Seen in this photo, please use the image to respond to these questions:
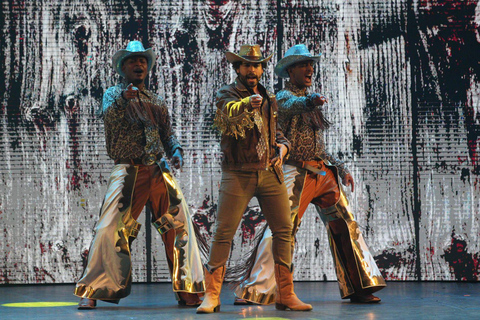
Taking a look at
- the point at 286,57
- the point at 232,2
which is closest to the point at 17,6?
the point at 232,2

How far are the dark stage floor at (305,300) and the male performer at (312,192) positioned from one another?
162 mm

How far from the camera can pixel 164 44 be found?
586 cm

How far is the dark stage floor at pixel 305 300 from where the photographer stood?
12.5 feet

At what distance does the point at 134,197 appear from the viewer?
447 centimetres

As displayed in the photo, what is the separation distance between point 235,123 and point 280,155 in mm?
365

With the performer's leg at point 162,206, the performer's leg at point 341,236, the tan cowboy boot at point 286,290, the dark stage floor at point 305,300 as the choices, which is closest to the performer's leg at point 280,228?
the tan cowboy boot at point 286,290

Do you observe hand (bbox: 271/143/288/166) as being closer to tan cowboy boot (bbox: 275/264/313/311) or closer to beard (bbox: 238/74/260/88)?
beard (bbox: 238/74/260/88)

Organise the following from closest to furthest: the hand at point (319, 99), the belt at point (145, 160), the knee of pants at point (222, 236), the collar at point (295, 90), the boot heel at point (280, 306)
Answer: the knee of pants at point (222, 236) < the boot heel at point (280, 306) < the hand at point (319, 99) < the belt at point (145, 160) < the collar at point (295, 90)

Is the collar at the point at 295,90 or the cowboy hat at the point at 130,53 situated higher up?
the cowboy hat at the point at 130,53

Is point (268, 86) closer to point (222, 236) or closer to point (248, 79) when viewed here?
point (248, 79)

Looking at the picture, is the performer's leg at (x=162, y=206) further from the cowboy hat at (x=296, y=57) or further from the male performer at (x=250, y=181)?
the cowboy hat at (x=296, y=57)

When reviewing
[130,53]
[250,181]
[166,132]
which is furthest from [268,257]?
[130,53]

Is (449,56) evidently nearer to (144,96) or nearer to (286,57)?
(286,57)

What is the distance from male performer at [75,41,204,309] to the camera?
4312 millimetres
